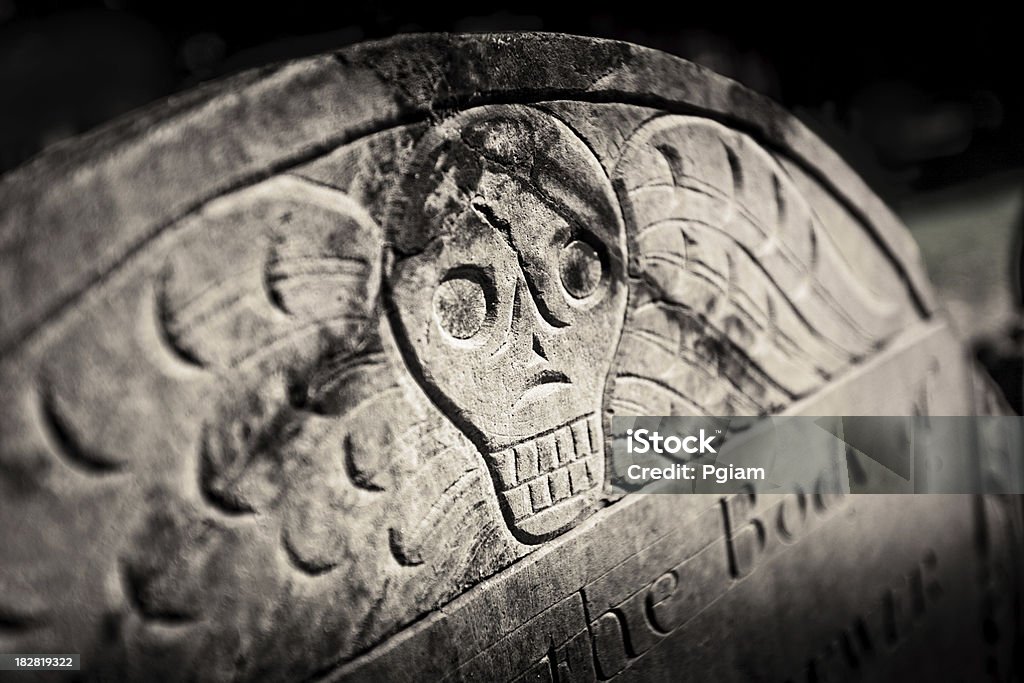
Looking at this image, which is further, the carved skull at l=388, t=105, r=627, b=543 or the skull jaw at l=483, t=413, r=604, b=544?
the skull jaw at l=483, t=413, r=604, b=544

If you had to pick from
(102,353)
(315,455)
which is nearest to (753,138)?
(315,455)

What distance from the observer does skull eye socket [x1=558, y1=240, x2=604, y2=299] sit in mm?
1006

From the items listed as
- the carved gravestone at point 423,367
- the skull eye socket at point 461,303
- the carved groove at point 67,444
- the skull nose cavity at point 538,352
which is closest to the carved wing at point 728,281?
the carved gravestone at point 423,367

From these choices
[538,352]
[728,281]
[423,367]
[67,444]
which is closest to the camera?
[67,444]

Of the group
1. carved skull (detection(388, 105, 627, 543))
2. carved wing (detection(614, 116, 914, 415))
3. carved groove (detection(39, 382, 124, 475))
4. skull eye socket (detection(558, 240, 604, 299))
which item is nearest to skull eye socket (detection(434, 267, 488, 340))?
carved skull (detection(388, 105, 627, 543))

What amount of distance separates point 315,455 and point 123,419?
194mm

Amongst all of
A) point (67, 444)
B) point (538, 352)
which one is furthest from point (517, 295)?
point (67, 444)

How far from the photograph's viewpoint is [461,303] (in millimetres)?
894

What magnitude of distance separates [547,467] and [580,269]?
29 centimetres

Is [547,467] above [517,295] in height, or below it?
below

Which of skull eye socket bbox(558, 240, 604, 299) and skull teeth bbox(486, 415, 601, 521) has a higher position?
skull eye socket bbox(558, 240, 604, 299)

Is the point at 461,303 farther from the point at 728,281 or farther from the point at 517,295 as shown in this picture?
the point at 728,281

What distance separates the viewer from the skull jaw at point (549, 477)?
960 mm

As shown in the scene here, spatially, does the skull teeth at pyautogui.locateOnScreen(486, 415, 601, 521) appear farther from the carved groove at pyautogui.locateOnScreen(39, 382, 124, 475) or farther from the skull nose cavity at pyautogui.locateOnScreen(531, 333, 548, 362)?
the carved groove at pyautogui.locateOnScreen(39, 382, 124, 475)
